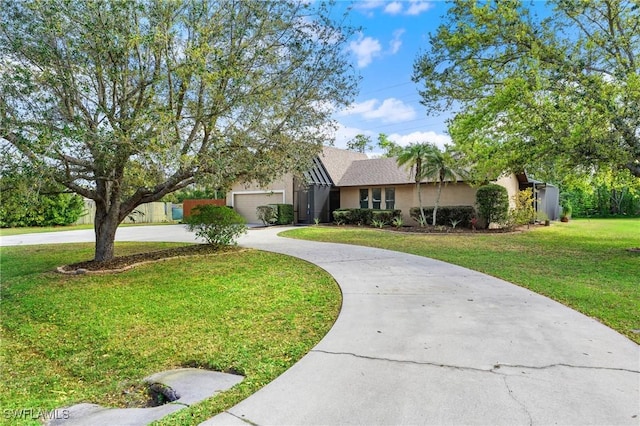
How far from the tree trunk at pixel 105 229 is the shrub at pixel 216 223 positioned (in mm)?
2286

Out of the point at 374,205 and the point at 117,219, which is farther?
the point at 374,205

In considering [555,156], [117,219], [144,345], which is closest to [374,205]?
[555,156]

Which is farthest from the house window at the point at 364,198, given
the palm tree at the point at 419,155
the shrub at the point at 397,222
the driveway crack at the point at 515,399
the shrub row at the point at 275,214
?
the driveway crack at the point at 515,399

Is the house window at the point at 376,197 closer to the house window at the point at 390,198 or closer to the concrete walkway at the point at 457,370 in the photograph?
the house window at the point at 390,198

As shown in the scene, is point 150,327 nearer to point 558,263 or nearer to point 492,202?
point 558,263

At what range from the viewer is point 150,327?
5199 millimetres

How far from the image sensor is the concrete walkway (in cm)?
272

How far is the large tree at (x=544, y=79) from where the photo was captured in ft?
31.7

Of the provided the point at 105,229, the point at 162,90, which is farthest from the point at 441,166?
the point at 105,229

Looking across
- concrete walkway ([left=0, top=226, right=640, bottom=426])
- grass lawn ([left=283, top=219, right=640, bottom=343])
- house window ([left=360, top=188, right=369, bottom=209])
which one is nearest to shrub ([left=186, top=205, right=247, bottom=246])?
grass lawn ([left=283, top=219, right=640, bottom=343])

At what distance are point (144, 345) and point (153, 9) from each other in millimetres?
5948

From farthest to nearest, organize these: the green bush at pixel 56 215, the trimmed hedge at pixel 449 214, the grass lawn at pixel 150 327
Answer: the green bush at pixel 56 215, the trimmed hedge at pixel 449 214, the grass lawn at pixel 150 327

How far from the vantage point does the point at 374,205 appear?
2192 cm

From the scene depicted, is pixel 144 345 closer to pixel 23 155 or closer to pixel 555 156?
pixel 23 155
